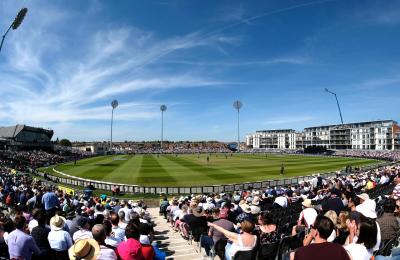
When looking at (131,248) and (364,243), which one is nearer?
(364,243)

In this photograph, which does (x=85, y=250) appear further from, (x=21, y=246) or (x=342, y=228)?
(x=342, y=228)

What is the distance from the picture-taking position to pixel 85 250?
5086 millimetres

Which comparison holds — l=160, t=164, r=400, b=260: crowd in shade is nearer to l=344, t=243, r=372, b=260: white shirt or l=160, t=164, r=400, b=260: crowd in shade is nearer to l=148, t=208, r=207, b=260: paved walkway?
l=344, t=243, r=372, b=260: white shirt

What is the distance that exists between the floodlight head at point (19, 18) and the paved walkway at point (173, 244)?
1438 cm

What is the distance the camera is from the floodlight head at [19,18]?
19084 millimetres

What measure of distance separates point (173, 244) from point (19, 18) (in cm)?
→ 1659

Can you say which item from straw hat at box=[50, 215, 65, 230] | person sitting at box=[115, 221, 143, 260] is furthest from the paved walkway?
person sitting at box=[115, 221, 143, 260]

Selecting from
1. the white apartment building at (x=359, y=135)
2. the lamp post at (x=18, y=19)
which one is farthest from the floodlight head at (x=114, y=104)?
the white apartment building at (x=359, y=135)

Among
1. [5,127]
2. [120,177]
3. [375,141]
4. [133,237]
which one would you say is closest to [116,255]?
[133,237]

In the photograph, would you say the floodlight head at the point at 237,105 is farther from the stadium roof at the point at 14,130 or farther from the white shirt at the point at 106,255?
the white shirt at the point at 106,255

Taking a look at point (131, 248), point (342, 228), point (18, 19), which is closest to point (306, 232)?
point (342, 228)

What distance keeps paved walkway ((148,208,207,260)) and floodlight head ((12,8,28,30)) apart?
14.4 m

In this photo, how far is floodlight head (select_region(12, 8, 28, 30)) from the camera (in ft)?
62.6

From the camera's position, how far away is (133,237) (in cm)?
570
